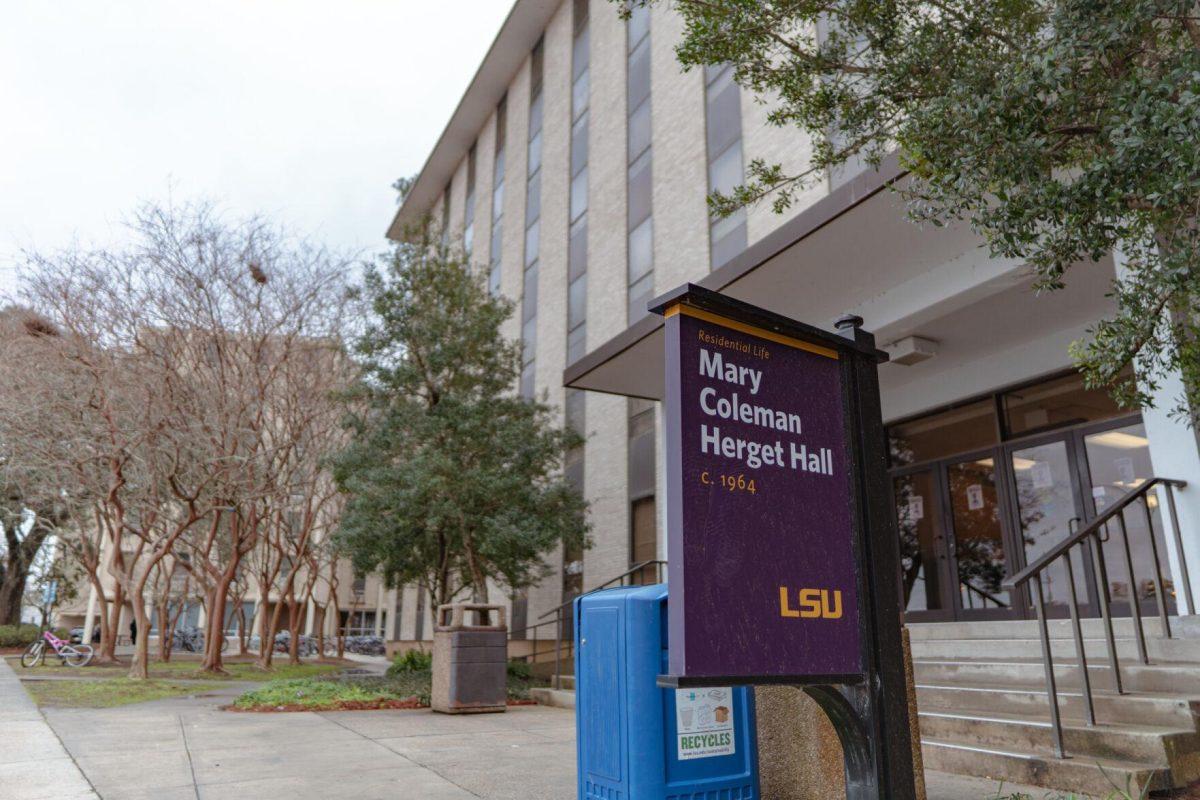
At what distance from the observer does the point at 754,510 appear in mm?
2641

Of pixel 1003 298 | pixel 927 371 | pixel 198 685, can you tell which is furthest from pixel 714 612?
Answer: pixel 198 685

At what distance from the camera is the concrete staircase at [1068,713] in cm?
479

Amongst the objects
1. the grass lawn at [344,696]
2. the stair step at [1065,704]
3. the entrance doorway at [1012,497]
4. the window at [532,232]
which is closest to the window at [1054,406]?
the entrance doorway at [1012,497]

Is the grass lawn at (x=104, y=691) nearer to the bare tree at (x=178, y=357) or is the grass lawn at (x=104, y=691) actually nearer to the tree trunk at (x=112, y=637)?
the bare tree at (x=178, y=357)

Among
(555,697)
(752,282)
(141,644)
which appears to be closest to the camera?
(752,282)

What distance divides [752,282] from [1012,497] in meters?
4.28

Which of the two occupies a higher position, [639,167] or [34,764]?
→ [639,167]

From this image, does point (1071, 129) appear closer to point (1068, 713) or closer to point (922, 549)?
point (1068, 713)

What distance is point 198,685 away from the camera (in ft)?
52.7

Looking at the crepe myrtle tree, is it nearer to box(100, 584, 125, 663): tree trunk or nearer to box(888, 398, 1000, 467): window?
box(888, 398, 1000, 467): window

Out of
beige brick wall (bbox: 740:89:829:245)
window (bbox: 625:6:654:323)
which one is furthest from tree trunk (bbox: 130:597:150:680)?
beige brick wall (bbox: 740:89:829:245)

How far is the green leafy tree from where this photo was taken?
15.6 metres

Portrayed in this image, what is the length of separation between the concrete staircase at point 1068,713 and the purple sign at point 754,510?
3.07 metres

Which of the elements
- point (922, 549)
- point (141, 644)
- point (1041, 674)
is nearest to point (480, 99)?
point (141, 644)
